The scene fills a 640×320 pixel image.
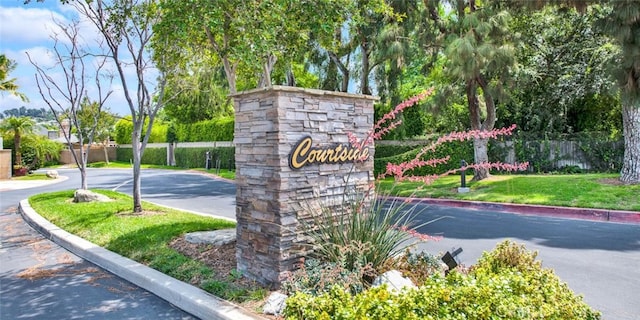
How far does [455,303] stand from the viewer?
2.99 m

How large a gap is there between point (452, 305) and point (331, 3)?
589cm

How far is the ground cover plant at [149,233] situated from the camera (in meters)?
4.39

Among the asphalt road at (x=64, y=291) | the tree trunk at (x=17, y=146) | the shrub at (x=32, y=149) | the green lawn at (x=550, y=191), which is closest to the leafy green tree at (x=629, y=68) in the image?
the green lawn at (x=550, y=191)

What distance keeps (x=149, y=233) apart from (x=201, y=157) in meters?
22.3

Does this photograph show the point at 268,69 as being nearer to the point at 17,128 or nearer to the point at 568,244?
the point at 568,244

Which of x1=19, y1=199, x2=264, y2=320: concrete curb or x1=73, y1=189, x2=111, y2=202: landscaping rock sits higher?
x1=73, y1=189, x2=111, y2=202: landscaping rock

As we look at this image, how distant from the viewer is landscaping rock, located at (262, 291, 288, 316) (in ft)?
12.0

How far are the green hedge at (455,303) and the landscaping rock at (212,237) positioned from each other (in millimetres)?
2897

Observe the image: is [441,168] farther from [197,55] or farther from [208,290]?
[208,290]

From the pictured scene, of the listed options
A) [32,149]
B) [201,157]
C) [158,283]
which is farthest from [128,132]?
[158,283]

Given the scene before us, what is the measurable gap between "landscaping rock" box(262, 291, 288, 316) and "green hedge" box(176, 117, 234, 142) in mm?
23127

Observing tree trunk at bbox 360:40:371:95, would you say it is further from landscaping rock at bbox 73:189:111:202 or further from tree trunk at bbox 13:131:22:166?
tree trunk at bbox 13:131:22:166

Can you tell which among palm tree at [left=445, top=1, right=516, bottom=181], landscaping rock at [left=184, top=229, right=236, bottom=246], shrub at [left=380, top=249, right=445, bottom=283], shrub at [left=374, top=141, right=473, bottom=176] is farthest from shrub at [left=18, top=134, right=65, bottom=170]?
shrub at [left=380, top=249, right=445, bottom=283]

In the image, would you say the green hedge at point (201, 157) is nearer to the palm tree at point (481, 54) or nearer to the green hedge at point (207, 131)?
the green hedge at point (207, 131)
